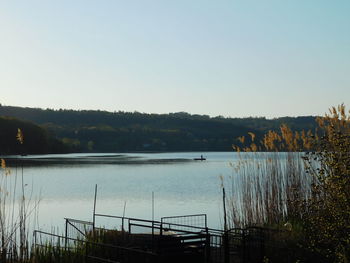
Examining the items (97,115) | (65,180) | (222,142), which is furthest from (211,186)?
(97,115)

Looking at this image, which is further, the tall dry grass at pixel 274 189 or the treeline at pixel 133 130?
the treeline at pixel 133 130

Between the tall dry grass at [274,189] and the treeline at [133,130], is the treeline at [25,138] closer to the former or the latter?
the treeline at [133,130]

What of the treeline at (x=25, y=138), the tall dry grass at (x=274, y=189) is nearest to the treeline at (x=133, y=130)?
the treeline at (x=25, y=138)

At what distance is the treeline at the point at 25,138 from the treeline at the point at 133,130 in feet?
113

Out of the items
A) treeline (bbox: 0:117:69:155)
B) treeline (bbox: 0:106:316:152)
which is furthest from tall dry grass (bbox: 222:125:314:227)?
treeline (bbox: 0:106:316:152)

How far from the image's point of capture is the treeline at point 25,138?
89.3m

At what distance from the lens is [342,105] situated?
44.6 ft

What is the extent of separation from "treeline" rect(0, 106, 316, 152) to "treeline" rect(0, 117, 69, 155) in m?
34.5

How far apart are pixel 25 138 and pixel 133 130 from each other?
6472 cm

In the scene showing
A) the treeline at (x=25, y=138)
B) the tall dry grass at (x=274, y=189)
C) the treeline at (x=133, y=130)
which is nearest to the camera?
the tall dry grass at (x=274, y=189)

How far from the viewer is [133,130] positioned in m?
156

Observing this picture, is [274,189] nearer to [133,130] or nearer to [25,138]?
[25,138]

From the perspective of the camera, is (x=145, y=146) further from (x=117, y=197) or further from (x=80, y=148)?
(x=117, y=197)

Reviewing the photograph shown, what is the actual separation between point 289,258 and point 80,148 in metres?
119
